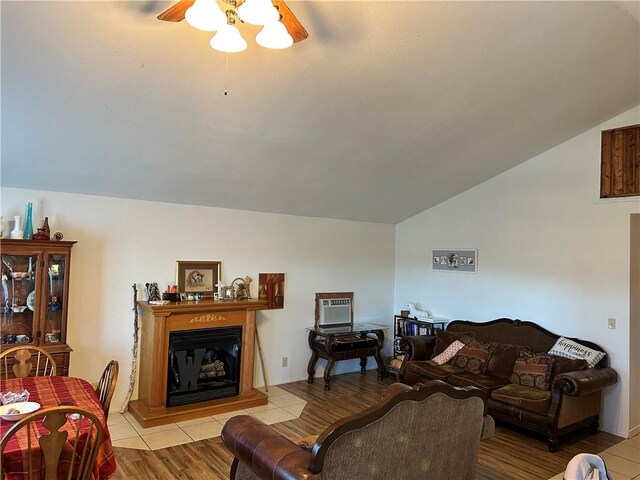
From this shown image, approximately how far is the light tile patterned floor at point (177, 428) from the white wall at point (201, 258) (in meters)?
0.46

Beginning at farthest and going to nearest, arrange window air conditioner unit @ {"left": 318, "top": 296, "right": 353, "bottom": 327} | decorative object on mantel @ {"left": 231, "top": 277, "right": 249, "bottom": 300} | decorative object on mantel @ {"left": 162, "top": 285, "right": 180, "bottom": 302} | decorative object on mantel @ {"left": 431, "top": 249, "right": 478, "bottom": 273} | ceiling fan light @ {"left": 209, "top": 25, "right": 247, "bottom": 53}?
window air conditioner unit @ {"left": 318, "top": 296, "right": 353, "bottom": 327}, decorative object on mantel @ {"left": 431, "top": 249, "right": 478, "bottom": 273}, decorative object on mantel @ {"left": 231, "top": 277, "right": 249, "bottom": 300}, decorative object on mantel @ {"left": 162, "top": 285, "right": 180, "bottom": 302}, ceiling fan light @ {"left": 209, "top": 25, "right": 247, "bottom": 53}

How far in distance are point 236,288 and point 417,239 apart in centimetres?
281

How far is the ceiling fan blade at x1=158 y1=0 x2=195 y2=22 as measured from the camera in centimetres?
179

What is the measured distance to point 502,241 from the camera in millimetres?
5348

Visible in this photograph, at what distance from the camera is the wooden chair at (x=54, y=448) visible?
Result: 174 centimetres

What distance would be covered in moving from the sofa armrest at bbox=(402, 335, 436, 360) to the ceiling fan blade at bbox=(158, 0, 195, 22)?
14.5 feet

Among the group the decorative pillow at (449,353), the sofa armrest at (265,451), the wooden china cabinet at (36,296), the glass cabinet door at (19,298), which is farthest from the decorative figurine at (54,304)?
the decorative pillow at (449,353)

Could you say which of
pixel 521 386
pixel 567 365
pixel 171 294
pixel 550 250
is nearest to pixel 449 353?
pixel 521 386

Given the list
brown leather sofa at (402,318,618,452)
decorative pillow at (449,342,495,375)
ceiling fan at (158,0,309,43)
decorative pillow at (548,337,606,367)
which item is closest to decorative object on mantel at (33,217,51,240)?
ceiling fan at (158,0,309,43)

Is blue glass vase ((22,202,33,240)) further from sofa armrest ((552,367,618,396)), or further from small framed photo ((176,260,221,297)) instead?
sofa armrest ((552,367,618,396))

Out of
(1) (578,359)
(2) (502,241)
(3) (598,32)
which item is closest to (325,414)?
(1) (578,359)

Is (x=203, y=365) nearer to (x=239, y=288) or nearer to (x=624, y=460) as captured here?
(x=239, y=288)

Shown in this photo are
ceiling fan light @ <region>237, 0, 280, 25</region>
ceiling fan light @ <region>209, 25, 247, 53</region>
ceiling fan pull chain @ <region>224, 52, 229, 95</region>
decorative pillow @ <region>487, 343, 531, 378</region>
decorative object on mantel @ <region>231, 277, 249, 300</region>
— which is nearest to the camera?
ceiling fan light @ <region>237, 0, 280, 25</region>

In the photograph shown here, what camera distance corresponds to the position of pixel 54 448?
1761mm
